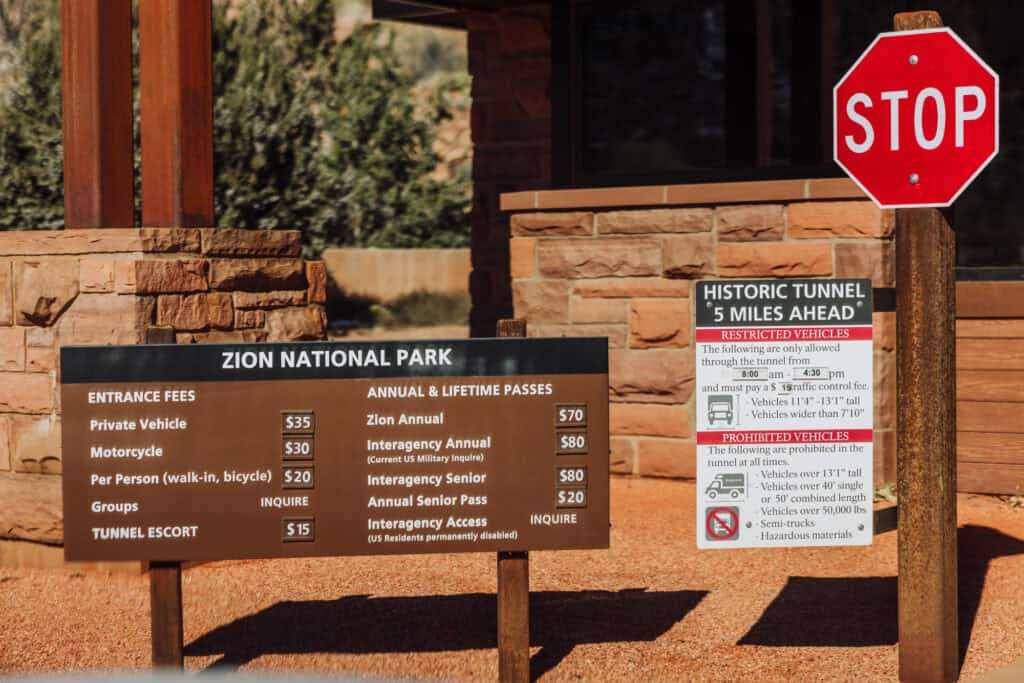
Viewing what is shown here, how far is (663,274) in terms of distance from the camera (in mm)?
10742

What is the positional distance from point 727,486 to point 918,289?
1.09 metres

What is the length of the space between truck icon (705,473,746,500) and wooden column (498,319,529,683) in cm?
82

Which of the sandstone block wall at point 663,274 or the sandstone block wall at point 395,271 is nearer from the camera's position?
the sandstone block wall at point 663,274

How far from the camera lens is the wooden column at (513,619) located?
5.96 meters

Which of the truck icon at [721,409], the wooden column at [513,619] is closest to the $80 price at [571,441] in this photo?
the wooden column at [513,619]

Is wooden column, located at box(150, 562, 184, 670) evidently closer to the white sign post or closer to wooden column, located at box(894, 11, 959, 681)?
the white sign post

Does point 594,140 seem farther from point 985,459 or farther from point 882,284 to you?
point 985,459

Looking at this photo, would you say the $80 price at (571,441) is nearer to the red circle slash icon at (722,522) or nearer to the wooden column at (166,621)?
the red circle slash icon at (722,522)

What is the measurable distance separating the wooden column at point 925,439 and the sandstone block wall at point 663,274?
405cm

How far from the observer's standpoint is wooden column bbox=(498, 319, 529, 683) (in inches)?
235

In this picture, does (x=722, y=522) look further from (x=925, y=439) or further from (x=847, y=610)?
(x=847, y=610)

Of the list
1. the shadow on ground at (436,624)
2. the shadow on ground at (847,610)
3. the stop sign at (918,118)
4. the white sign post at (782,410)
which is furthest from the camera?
the shadow on ground at (847,610)

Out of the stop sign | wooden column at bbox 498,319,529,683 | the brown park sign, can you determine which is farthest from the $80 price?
the stop sign

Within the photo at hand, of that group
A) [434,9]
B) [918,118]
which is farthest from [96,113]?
[434,9]
